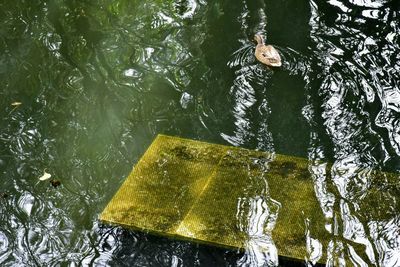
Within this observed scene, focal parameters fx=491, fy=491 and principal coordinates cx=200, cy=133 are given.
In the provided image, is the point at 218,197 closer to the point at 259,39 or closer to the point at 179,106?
the point at 179,106

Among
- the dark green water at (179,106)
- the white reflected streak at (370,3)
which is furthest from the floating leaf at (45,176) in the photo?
the white reflected streak at (370,3)

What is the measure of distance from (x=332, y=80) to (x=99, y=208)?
2.42m

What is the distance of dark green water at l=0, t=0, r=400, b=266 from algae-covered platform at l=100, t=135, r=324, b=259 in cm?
11

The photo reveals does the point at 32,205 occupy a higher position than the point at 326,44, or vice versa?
the point at 326,44

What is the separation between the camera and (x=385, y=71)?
4641mm

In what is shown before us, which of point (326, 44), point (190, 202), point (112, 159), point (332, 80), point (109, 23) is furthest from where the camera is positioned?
point (109, 23)

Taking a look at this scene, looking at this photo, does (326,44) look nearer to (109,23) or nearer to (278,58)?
(278,58)

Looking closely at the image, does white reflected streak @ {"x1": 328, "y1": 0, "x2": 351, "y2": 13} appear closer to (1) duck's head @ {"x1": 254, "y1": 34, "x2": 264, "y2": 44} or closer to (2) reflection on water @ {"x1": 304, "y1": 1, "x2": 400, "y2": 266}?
(2) reflection on water @ {"x1": 304, "y1": 1, "x2": 400, "y2": 266}

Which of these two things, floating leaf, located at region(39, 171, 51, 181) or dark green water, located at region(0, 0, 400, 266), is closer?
dark green water, located at region(0, 0, 400, 266)

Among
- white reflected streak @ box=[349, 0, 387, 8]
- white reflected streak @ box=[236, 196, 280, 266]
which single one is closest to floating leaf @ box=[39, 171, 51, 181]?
white reflected streak @ box=[236, 196, 280, 266]

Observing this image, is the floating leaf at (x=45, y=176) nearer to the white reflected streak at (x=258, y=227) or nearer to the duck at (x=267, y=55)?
the white reflected streak at (x=258, y=227)

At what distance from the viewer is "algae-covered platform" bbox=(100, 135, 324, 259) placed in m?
3.18

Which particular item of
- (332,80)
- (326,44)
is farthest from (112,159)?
(326,44)

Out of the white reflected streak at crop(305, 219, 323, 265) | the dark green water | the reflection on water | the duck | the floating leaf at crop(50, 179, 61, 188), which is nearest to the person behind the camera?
the white reflected streak at crop(305, 219, 323, 265)
